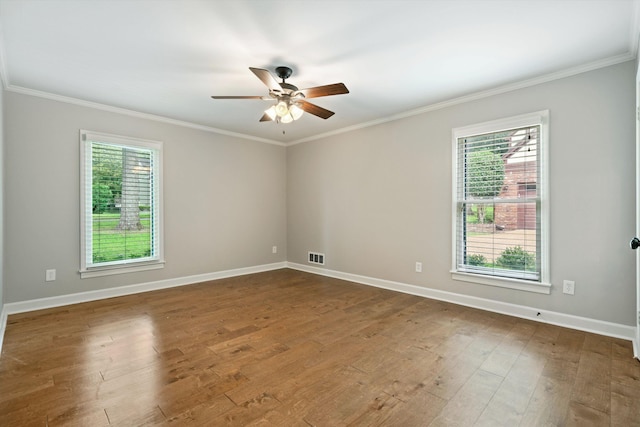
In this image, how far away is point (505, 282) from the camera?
3338 millimetres

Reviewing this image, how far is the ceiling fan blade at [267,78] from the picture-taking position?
235cm

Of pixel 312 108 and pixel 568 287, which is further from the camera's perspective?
pixel 312 108

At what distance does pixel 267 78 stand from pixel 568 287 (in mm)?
3346

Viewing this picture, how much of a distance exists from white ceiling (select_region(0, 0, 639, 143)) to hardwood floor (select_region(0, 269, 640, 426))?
7.99 ft

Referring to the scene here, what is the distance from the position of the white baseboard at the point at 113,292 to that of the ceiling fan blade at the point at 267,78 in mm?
3242

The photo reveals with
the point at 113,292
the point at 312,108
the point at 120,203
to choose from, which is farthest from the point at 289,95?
the point at 113,292

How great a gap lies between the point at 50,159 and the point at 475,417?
4.67 meters

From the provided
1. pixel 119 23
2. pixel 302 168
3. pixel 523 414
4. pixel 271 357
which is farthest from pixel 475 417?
pixel 302 168

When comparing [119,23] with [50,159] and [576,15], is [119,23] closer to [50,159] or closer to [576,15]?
[50,159]

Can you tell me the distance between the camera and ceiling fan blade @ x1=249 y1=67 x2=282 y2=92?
2.35m

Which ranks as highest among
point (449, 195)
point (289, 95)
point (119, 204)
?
point (289, 95)

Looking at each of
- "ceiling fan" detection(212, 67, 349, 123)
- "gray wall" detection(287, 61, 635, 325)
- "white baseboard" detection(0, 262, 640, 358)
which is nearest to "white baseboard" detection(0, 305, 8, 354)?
"white baseboard" detection(0, 262, 640, 358)

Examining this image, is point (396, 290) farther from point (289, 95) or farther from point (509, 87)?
point (289, 95)

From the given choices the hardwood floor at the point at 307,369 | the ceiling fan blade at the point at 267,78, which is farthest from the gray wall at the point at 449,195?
the ceiling fan blade at the point at 267,78
